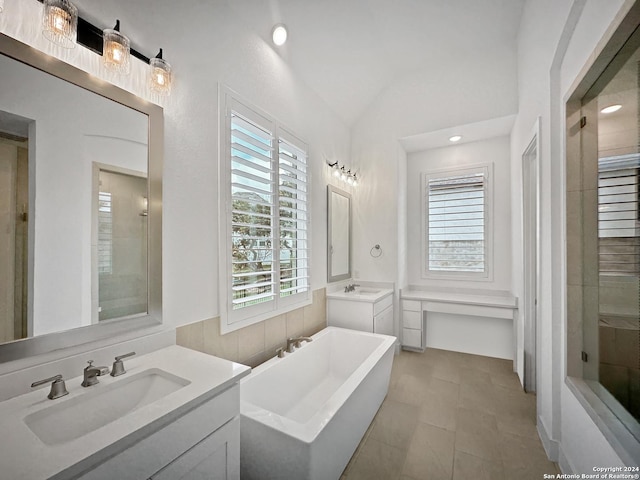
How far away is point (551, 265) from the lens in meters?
1.76

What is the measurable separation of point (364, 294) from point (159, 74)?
2842 mm

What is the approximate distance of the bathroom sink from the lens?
0.98 metres

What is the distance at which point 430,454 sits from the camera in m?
1.85

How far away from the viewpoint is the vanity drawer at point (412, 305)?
360 centimetres

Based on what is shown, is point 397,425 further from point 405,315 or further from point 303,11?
point 303,11

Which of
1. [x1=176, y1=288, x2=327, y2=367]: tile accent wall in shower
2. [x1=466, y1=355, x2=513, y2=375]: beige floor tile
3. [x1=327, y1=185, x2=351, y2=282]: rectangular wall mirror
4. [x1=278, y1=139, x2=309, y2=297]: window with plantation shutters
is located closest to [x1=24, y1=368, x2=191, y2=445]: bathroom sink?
[x1=176, y1=288, x2=327, y2=367]: tile accent wall in shower

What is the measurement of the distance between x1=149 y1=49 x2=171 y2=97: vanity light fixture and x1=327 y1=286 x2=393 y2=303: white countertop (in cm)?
242

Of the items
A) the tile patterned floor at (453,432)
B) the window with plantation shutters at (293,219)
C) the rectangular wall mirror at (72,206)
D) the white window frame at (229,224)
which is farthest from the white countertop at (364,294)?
the rectangular wall mirror at (72,206)

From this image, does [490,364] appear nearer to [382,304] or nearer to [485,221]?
[382,304]

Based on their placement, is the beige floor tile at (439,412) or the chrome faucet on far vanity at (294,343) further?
the chrome faucet on far vanity at (294,343)

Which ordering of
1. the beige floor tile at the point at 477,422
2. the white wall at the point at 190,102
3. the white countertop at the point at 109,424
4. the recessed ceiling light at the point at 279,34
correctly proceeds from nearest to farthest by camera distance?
the white countertop at the point at 109,424 < the white wall at the point at 190,102 < the beige floor tile at the point at 477,422 < the recessed ceiling light at the point at 279,34

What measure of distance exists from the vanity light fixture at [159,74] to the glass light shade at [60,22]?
341 mm

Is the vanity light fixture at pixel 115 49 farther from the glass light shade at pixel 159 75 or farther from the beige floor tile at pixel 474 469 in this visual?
the beige floor tile at pixel 474 469

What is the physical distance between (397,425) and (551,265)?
5.11 ft
